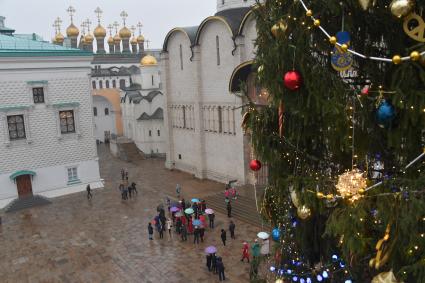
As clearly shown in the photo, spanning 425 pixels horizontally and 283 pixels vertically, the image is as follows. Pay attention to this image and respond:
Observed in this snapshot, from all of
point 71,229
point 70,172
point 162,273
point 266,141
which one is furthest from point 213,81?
point 266,141

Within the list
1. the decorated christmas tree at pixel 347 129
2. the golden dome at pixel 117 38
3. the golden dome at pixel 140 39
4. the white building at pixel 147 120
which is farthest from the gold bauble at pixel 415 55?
the golden dome at pixel 140 39

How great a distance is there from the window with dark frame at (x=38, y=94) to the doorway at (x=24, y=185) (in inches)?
197

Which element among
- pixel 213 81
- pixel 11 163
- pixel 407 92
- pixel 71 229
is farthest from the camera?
pixel 213 81

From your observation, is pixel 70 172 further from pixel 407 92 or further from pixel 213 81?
pixel 407 92

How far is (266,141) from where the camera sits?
5.88 meters

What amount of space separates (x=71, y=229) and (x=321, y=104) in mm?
18944

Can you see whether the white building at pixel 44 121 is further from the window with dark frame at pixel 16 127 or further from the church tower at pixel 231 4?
the church tower at pixel 231 4

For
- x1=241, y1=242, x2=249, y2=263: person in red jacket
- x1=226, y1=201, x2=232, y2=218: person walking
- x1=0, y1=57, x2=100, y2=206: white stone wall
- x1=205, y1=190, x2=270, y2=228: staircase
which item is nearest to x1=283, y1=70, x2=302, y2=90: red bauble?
x1=241, y1=242, x2=249, y2=263: person in red jacket

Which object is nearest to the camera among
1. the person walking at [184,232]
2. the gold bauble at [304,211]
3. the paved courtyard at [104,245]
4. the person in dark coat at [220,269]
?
the gold bauble at [304,211]

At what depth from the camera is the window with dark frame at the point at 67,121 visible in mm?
28141

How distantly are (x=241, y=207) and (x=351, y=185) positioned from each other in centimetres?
1781

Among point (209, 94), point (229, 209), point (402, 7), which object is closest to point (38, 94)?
point (209, 94)

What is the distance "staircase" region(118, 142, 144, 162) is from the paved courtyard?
13.0m

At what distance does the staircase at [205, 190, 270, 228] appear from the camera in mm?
20828
